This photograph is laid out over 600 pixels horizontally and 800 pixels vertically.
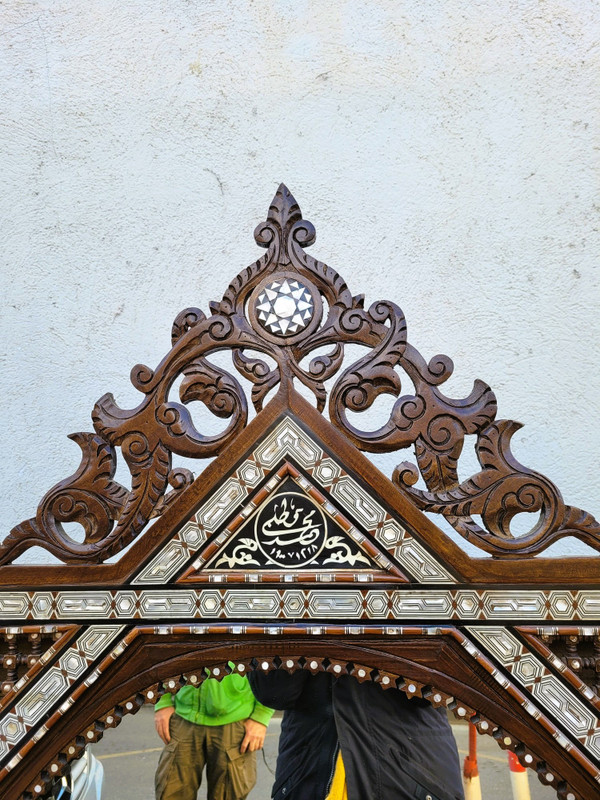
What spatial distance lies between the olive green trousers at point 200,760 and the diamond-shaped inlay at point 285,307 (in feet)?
4.49

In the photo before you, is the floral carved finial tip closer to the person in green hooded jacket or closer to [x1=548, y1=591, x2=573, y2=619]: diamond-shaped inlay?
[x1=548, y1=591, x2=573, y2=619]: diamond-shaped inlay

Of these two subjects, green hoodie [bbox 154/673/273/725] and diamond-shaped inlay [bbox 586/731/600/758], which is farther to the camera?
green hoodie [bbox 154/673/273/725]

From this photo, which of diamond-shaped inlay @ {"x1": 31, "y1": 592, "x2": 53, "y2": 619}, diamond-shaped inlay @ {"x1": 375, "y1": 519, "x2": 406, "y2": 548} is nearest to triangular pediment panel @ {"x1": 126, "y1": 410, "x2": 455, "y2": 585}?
diamond-shaped inlay @ {"x1": 375, "y1": 519, "x2": 406, "y2": 548}

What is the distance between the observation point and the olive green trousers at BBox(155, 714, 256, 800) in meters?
2.00

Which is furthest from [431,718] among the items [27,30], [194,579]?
[27,30]

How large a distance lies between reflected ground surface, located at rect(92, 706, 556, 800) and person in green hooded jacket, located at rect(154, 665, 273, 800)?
2.52 feet

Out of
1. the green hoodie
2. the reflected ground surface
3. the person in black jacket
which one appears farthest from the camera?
the reflected ground surface

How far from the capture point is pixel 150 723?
11.2ft

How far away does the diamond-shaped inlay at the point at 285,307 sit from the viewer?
1013 millimetres

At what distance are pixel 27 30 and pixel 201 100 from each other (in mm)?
517

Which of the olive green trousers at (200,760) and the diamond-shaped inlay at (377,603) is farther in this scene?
the olive green trousers at (200,760)

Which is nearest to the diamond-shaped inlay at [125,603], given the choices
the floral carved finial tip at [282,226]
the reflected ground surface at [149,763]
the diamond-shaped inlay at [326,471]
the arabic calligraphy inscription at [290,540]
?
the arabic calligraphy inscription at [290,540]

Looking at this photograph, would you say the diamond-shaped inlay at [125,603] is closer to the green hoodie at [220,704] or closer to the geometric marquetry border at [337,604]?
the geometric marquetry border at [337,604]

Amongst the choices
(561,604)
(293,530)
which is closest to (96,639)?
(293,530)
